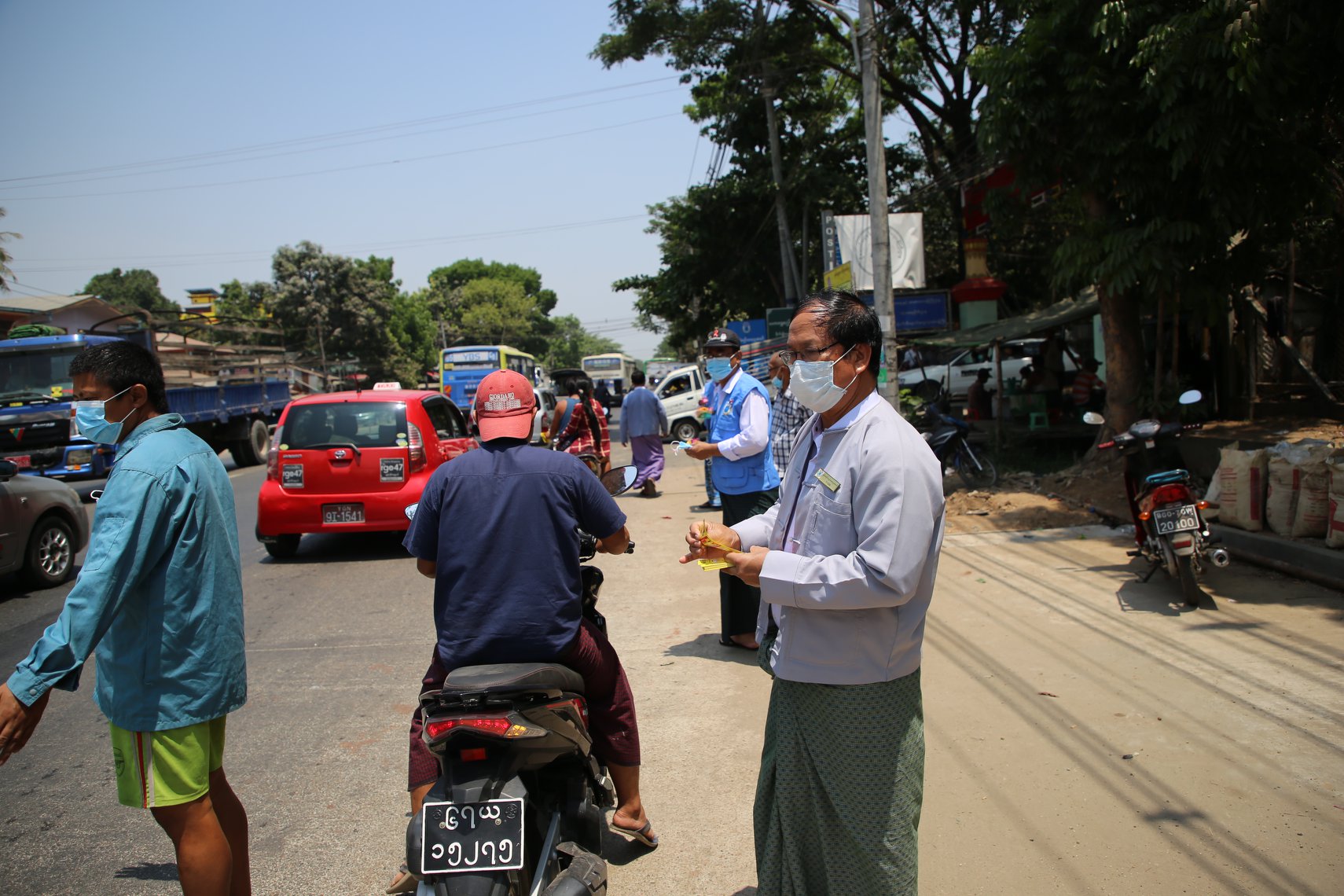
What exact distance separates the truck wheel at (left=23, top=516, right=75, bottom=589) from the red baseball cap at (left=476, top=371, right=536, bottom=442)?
698 centimetres

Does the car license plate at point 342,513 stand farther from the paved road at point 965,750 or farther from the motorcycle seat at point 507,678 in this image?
the motorcycle seat at point 507,678

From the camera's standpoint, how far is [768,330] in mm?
22000

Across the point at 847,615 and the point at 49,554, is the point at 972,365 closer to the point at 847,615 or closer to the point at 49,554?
the point at 49,554

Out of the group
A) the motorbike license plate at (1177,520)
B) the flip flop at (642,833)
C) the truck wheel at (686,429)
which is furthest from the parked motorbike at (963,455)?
the truck wheel at (686,429)

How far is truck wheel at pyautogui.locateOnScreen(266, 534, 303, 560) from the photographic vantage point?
8.98m

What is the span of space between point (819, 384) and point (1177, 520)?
182 inches

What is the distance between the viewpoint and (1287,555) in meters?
6.48

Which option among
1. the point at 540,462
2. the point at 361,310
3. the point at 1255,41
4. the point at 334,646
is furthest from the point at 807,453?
the point at 361,310

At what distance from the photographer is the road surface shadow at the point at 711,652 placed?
5.59 meters

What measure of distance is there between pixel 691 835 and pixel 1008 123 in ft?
28.8

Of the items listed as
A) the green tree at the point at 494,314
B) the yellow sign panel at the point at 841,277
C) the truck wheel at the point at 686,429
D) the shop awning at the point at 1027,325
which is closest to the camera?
the shop awning at the point at 1027,325

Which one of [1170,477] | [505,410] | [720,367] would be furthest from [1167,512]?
[505,410]

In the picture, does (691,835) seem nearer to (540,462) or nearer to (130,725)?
(540,462)

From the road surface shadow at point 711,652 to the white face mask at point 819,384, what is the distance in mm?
3334
